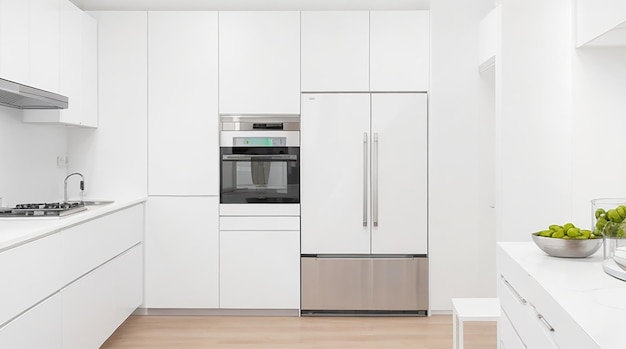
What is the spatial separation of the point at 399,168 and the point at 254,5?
1.95 meters

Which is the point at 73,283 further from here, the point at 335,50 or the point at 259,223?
the point at 335,50

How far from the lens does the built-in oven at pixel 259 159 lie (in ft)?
14.1

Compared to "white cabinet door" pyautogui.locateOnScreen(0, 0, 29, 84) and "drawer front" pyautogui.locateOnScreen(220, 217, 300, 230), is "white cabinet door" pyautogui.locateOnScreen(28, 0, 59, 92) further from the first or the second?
"drawer front" pyautogui.locateOnScreen(220, 217, 300, 230)

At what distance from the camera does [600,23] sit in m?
2.41

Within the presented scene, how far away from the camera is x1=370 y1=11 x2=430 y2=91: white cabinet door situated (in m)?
4.27

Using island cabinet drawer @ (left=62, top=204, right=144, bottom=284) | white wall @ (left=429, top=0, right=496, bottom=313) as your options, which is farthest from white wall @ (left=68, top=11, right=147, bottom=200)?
white wall @ (left=429, top=0, right=496, bottom=313)

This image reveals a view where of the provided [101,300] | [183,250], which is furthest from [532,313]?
[183,250]

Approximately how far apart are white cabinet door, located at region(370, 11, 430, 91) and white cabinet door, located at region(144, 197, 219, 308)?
1.69 metres

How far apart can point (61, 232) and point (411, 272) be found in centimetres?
262

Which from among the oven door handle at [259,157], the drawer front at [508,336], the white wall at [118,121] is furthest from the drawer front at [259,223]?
the drawer front at [508,336]

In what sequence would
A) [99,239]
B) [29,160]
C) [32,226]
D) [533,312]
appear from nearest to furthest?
[533,312], [32,226], [99,239], [29,160]

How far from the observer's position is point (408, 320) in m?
4.20

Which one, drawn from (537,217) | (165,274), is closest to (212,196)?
(165,274)

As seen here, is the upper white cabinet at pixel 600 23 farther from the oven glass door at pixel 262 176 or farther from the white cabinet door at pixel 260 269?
the white cabinet door at pixel 260 269
